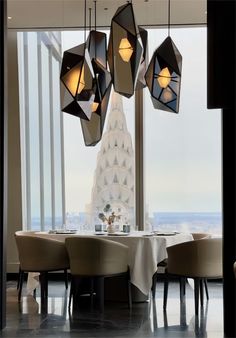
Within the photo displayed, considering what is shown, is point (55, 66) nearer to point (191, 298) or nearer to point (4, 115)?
point (4, 115)

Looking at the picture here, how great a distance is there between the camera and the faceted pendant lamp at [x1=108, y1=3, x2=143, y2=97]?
17.2ft

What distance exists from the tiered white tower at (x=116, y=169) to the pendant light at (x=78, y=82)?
9.34ft

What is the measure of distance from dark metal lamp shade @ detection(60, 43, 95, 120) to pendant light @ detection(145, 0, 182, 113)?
28.6 inches

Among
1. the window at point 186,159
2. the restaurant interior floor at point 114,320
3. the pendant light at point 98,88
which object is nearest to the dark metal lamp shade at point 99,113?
the pendant light at point 98,88

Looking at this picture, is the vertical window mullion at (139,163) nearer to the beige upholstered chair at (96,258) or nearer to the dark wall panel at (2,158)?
the beige upholstered chair at (96,258)

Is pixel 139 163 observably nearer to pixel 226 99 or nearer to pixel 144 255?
pixel 144 255

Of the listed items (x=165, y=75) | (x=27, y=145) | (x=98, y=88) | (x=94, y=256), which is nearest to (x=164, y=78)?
(x=165, y=75)

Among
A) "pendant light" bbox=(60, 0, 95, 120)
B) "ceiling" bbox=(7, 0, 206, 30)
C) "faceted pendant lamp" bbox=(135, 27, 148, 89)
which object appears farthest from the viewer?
"ceiling" bbox=(7, 0, 206, 30)

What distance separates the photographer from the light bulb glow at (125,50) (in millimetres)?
5277

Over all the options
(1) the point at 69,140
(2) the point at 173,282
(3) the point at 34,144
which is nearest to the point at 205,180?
(2) the point at 173,282

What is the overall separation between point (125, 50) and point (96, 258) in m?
2.32

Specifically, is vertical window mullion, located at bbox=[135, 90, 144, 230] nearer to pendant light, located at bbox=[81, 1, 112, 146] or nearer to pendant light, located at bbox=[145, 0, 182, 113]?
pendant light, located at bbox=[81, 1, 112, 146]

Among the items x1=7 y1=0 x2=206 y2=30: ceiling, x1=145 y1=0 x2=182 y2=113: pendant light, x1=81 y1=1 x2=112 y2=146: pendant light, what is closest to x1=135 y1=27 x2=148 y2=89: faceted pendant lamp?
x1=145 y1=0 x2=182 y2=113: pendant light

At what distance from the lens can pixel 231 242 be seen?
4.59 meters
